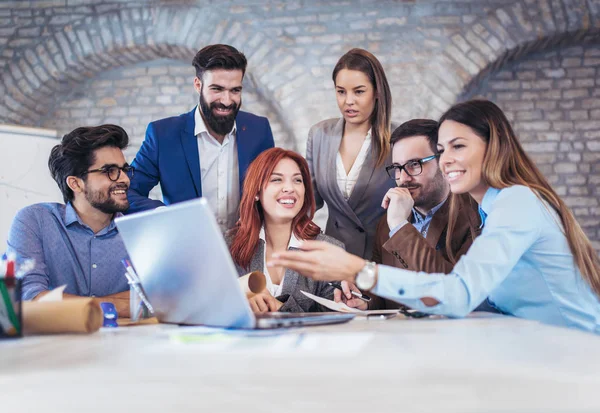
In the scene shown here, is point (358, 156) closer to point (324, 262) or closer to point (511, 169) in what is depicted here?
point (511, 169)

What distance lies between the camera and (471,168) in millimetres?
1854

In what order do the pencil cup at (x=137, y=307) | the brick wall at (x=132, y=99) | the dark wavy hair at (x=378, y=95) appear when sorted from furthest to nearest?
the brick wall at (x=132, y=99)
the dark wavy hair at (x=378, y=95)
the pencil cup at (x=137, y=307)

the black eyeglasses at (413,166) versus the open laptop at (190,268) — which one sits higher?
the black eyeglasses at (413,166)

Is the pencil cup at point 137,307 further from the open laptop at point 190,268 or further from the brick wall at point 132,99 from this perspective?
the brick wall at point 132,99

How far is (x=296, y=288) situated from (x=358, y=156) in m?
0.78

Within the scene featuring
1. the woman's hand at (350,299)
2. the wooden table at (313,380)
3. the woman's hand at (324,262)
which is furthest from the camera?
the woman's hand at (350,299)

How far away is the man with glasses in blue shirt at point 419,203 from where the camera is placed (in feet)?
7.59

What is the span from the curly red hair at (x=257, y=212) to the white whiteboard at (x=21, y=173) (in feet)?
4.39

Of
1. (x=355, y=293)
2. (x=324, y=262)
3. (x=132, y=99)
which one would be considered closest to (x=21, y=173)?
(x=355, y=293)

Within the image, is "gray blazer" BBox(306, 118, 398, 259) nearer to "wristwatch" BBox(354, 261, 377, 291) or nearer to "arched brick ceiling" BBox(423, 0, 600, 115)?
"wristwatch" BBox(354, 261, 377, 291)

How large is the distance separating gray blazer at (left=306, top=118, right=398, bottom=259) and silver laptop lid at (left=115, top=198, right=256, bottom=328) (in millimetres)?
1545

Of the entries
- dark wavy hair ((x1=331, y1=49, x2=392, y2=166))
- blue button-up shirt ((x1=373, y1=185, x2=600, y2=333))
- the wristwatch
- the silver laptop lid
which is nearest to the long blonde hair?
blue button-up shirt ((x1=373, y1=185, x2=600, y2=333))

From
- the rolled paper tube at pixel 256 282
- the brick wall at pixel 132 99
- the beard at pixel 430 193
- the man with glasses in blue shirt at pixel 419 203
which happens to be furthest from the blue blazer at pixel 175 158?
the brick wall at pixel 132 99

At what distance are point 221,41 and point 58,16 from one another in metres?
1.35
